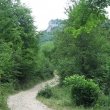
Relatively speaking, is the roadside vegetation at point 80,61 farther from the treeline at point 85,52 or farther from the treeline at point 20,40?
the treeline at point 20,40

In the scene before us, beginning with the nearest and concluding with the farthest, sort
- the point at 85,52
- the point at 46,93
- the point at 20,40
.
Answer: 1. the point at 46,93
2. the point at 85,52
3. the point at 20,40

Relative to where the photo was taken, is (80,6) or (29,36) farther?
(29,36)

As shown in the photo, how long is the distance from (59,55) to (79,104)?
17.9m

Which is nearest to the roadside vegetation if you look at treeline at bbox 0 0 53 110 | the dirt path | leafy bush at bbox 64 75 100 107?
leafy bush at bbox 64 75 100 107

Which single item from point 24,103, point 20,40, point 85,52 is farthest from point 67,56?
point 24,103

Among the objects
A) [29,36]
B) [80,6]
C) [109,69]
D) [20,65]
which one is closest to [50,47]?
[29,36]

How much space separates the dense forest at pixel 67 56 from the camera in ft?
28.3

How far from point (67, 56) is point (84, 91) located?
16605 mm

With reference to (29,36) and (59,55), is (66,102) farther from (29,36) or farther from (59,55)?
(29,36)

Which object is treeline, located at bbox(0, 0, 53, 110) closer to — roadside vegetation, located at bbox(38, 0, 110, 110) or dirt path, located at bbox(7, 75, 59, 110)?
roadside vegetation, located at bbox(38, 0, 110, 110)

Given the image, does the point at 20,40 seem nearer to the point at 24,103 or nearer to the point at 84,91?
the point at 24,103

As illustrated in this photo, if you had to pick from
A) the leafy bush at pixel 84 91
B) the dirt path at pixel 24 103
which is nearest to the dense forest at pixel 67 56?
the leafy bush at pixel 84 91

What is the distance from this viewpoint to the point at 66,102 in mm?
28344

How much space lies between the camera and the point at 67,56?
139 ft
